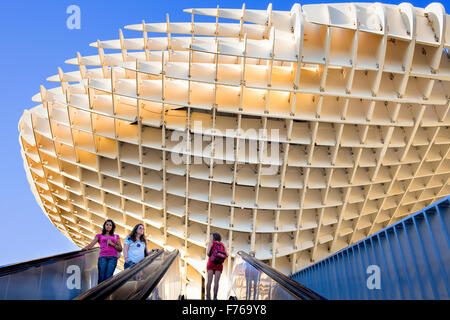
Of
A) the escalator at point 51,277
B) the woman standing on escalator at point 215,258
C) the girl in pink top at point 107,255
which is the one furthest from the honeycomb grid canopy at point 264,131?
the escalator at point 51,277

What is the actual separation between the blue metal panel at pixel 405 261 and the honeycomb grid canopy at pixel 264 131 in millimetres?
8063

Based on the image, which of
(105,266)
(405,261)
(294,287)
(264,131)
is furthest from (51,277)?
(264,131)

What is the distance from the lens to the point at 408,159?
62.8 ft

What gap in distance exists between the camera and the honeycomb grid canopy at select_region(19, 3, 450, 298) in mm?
14133

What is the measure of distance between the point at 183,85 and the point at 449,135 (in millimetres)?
14720

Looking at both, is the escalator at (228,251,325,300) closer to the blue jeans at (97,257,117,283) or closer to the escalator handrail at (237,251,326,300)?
the escalator handrail at (237,251,326,300)

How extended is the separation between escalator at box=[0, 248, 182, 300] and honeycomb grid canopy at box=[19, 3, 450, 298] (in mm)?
8754

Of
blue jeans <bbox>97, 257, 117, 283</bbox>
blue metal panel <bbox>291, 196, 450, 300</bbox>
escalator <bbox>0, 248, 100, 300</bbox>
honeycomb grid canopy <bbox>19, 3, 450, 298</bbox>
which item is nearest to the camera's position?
blue metal panel <bbox>291, 196, 450, 300</bbox>

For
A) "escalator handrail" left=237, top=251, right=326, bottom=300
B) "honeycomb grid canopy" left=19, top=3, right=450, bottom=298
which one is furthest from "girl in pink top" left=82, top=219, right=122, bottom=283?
"honeycomb grid canopy" left=19, top=3, right=450, bottom=298

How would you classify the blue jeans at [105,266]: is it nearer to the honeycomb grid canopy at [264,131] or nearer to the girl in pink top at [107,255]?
the girl in pink top at [107,255]

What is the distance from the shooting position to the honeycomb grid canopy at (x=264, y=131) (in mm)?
14133
